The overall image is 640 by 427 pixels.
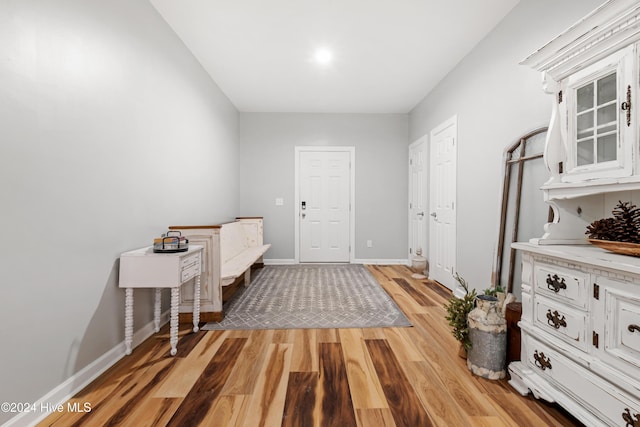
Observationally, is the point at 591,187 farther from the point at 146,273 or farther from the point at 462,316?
the point at 146,273

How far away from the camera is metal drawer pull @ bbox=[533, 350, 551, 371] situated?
145 cm

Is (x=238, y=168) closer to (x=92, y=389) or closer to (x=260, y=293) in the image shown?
(x=260, y=293)

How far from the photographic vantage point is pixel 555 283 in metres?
1.43

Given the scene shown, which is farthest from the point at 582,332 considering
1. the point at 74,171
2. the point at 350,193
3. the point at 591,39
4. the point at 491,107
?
the point at 350,193

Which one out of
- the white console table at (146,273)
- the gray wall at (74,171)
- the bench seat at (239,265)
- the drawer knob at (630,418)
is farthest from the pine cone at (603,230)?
the gray wall at (74,171)

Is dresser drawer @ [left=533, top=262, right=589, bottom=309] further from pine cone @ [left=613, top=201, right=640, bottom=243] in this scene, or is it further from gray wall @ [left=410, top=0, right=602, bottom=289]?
gray wall @ [left=410, top=0, right=602, bottom=289]

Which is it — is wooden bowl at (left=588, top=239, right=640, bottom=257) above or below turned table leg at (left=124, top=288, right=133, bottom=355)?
above

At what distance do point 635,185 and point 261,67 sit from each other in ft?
11.0

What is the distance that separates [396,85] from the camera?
3.91 metres

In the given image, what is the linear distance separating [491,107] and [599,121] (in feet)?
4.43

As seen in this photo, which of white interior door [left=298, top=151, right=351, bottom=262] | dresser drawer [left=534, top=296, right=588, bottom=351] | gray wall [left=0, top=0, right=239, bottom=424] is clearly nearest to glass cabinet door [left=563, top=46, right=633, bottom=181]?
dresser drawer [left=534, top=296, right=588, bottom=351]

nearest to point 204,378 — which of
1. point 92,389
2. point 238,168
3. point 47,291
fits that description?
point 92,389

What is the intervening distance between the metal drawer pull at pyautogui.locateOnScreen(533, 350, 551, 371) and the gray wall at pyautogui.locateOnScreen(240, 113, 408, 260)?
3646mm

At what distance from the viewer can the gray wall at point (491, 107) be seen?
6.76ft
